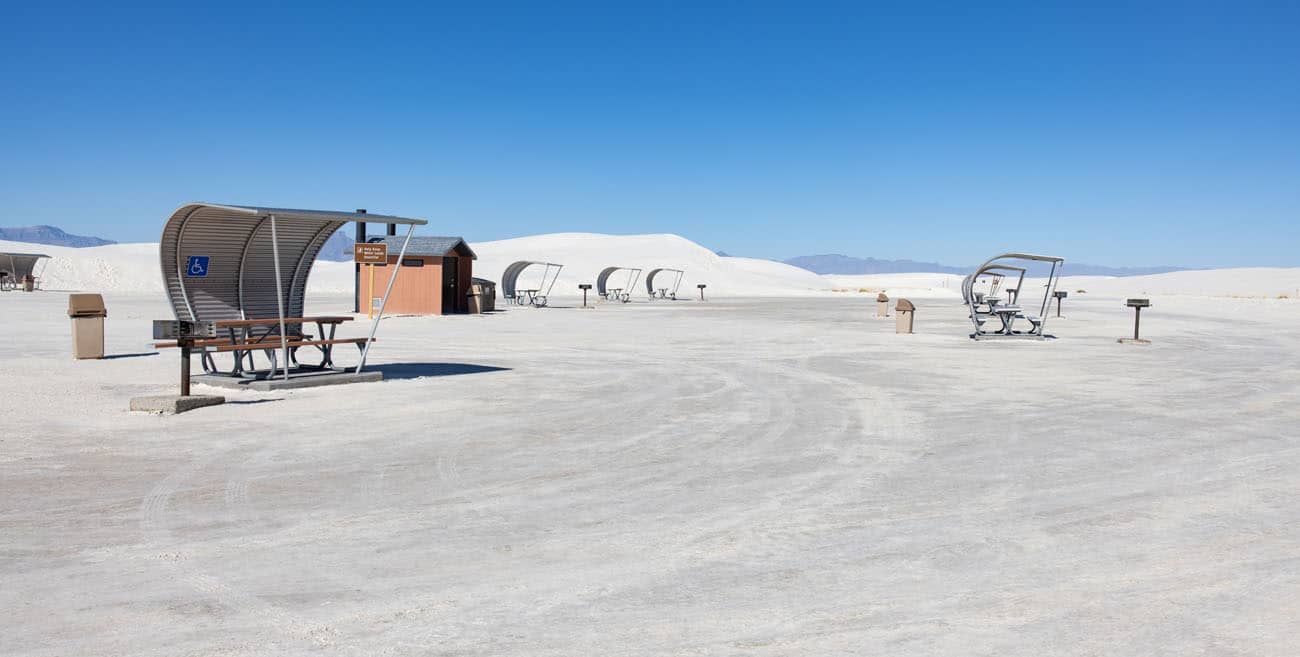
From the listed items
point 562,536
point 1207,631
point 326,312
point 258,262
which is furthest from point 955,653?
point 326,312

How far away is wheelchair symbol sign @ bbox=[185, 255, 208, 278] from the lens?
1305cm

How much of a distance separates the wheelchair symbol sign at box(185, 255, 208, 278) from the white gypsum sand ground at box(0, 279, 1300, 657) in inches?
57.4

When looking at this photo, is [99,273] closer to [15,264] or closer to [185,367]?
[15,264]

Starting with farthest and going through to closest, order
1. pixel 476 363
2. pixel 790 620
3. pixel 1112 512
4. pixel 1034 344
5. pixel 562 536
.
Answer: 1. pixel 1034 344
2. pixel 476 363
3. pixel 1112 512
4. pixel 562 536
5. pixel 790 620

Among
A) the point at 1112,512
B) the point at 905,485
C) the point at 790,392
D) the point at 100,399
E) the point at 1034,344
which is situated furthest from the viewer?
the point at 1034,344

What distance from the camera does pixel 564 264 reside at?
110125 mm

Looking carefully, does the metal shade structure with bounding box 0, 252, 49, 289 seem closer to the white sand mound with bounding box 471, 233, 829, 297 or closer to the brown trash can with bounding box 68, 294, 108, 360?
the white sand mound with bounding box 471, 233, 829, 297

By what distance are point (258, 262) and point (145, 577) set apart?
957cm

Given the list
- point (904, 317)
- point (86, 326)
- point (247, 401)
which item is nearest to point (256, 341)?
point (247, 401)

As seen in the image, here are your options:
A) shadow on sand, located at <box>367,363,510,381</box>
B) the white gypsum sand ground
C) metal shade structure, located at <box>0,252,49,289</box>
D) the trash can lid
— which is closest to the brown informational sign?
shadow on sand, located at <box>367,363,510,381</box>

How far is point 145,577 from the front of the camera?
16.4 ft

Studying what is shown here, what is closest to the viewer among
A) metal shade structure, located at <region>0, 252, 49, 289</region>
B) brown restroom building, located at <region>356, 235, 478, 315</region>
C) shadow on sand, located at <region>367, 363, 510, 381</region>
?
shadow on sand, located at <region>367, 363, 510, 381</region>

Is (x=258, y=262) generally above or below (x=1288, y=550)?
above

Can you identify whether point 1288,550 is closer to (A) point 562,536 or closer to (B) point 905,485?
→ (B) point 905,485
